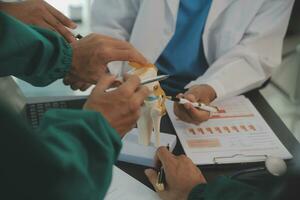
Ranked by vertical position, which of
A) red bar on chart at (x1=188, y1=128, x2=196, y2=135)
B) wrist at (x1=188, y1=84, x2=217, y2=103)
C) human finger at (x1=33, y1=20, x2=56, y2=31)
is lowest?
red bar on chart at (x1=188, y1=128, x2=196, y2=135)

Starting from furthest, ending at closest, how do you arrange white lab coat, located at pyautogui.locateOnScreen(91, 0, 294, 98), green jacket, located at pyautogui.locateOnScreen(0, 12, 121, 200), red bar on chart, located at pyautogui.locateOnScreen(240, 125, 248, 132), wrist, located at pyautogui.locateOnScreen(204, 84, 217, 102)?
white lab coat, located at pyautogui.locateOnScreen(91, 0, 294, 98) → wrist, located at pyautogui.locateOnScreen(204, 84, 217, 102) → red bar on chart, located at pyautogui.locateOnScreen(240, 125, 248, 132) → green jacket, located at pyautogui.locateOnScreen(0, 12, 121, 200)

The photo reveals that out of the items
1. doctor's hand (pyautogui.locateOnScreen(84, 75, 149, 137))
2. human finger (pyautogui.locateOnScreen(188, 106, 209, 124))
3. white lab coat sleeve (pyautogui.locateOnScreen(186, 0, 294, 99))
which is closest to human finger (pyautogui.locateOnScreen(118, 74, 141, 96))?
doctor's hand (pyautogui.locateOnScreen(84, 75, 149, 137))

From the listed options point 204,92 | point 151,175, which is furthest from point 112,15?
point 151,175

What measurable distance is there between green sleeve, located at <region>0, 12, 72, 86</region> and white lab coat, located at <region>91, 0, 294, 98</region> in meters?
0.38

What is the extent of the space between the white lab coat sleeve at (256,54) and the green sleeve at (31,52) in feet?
1.67

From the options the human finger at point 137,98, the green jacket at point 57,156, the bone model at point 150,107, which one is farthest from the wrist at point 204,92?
the green jacket at point 57,156

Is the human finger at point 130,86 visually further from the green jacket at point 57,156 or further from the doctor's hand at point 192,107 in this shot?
the doctor's hand at point 192,107

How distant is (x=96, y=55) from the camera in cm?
103

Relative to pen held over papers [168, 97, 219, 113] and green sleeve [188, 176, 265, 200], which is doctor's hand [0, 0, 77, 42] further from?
green sleeve [188, 176, 265, 200]

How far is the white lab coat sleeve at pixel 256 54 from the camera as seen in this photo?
1367 mm

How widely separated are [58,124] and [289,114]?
2235 millimetres

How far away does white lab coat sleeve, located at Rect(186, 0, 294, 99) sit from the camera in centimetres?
137

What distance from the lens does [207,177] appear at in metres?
1.00

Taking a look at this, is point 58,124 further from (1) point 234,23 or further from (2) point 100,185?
(1) point 234,23
